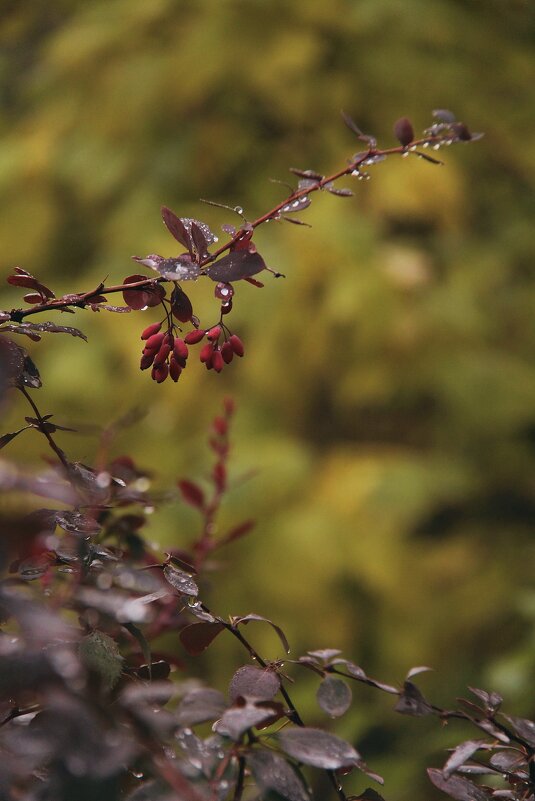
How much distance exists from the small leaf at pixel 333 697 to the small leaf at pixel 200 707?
0.27ft

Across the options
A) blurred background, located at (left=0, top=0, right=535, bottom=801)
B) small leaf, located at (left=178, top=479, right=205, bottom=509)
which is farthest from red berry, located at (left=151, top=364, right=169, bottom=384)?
blurred background, located at (left=0, top=0, right=535, bottom=801)

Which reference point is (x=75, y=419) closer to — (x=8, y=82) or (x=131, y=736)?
(x=8, y=82)

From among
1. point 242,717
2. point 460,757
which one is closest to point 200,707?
point 242,717

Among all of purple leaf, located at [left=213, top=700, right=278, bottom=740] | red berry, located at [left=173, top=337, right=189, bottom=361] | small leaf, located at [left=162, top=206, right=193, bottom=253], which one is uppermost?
small leaf, located at [left=162, top=206, right=193, bottom=253]

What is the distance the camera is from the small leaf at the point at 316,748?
42cm

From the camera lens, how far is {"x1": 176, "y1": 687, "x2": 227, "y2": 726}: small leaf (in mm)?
444

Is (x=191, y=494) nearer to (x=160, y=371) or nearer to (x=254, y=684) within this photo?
(x=160, y=371)

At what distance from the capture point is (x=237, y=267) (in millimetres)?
565

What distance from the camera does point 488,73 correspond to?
2.31 meters

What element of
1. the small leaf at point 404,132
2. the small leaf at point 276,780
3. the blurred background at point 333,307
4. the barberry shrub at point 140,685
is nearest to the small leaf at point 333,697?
the barberry shrub at point 140,685

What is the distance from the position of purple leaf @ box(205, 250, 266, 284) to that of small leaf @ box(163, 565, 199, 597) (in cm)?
19

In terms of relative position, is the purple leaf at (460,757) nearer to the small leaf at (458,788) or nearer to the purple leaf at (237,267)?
the small leaf at (458,788)

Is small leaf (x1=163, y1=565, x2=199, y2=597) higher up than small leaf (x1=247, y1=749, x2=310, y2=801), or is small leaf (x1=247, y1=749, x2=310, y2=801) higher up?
small leaf (x1=163, y1=565, x2=199, y2=597)

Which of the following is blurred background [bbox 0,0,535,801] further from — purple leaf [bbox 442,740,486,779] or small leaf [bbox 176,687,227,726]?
small leaf [bbox 176,687,227,726]
